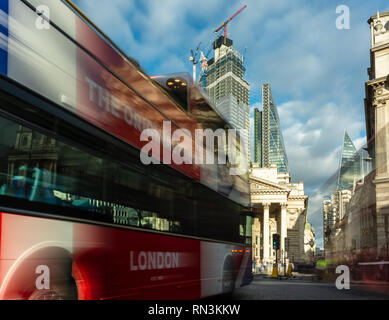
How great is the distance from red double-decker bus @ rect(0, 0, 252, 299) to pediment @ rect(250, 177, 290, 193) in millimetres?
52587

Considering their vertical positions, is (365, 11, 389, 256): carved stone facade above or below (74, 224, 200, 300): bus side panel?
above

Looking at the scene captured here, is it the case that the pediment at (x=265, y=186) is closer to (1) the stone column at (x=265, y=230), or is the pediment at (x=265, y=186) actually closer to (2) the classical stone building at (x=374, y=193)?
(1) the stone column at (x=265, y=230)

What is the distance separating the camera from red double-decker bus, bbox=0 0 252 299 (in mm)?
3752

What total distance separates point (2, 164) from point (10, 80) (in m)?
0.72

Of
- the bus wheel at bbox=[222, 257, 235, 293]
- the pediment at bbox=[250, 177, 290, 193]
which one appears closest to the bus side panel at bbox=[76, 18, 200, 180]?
the bus wheel at bbox=[222, 257, 235, 293]

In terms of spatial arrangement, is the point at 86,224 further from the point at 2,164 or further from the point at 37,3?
the point at 37,3

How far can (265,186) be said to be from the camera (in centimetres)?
6025

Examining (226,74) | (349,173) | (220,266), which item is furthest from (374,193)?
(226,74)

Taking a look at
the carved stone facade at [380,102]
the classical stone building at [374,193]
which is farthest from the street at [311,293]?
the carved stone facade at [380,102]

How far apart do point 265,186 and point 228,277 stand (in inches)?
2034

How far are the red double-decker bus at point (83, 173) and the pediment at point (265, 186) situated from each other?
52.6 meters

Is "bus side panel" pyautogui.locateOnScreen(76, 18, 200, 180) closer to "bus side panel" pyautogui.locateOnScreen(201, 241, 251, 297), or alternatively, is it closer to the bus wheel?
"bus side panel" pyautogui.locateOnScreen(201, 241, 251, 297)

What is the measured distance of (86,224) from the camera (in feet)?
15.1
